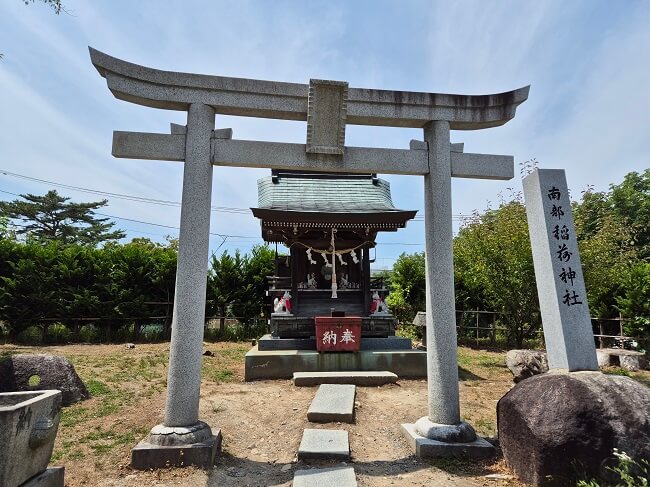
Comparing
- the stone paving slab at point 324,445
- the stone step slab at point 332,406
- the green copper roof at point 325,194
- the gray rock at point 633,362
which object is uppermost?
the green copper roof at point 325,194

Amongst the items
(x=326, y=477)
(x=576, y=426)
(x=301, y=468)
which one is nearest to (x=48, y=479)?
(x=301, y=468)

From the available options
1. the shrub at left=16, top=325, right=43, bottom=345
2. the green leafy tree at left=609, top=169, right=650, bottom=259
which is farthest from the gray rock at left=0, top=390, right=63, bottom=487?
the green leafy tree at left=609, top=169, right=650, bottom=259

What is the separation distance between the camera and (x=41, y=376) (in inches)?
248

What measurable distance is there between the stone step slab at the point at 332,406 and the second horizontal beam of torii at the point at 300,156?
3878mm

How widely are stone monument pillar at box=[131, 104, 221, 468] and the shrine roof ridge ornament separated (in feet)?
0.96

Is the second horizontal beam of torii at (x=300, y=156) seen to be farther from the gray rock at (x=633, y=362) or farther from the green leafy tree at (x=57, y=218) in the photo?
the green leafy tree at (x=57, y=218)

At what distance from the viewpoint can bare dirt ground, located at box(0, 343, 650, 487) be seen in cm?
419

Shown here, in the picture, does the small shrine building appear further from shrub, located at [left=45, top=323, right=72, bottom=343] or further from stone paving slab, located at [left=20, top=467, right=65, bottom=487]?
shrub, located at [left=45, top=323, right=72, bottom=343]

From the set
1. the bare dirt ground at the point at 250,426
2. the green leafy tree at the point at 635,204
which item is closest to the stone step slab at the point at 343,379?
the bare dirt ground at the point at 250,426

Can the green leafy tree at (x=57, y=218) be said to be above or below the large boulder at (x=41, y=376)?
above

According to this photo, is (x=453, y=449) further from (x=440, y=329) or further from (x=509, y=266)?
(x=509, y=266)

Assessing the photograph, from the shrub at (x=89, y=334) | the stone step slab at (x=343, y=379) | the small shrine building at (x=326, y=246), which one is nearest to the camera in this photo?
the stone step slab at (x=343, y=379)

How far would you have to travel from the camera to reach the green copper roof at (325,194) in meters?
11.6

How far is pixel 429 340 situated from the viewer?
16.9ft
